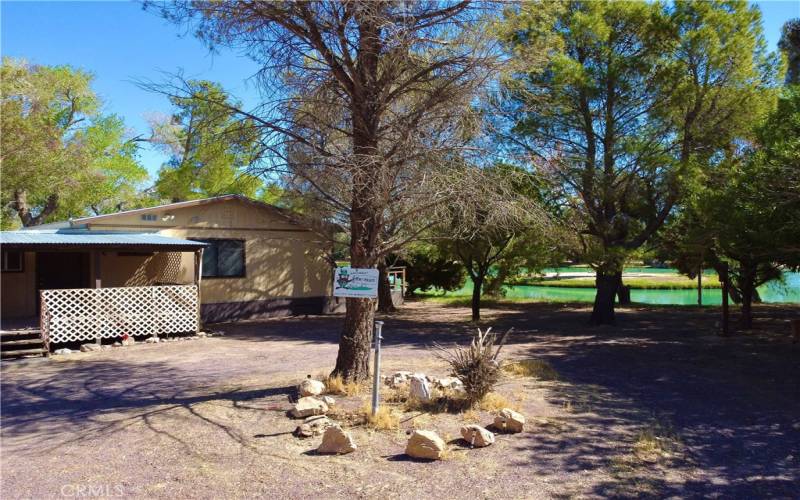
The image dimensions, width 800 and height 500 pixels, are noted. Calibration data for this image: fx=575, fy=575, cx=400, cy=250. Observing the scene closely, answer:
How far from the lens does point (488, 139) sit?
902 cm

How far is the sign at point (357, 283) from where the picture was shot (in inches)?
259

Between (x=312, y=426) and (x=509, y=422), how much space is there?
1998 mm

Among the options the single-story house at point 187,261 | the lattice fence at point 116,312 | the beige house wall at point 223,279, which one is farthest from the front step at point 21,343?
the beige house wall at point 223,279

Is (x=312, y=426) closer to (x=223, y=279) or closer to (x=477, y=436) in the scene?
(x=477, y=436)

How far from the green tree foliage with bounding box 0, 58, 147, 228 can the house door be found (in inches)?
183

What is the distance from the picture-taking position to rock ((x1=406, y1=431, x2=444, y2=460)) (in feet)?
16.5

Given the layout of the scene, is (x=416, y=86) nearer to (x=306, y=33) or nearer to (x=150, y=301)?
(x=306, y=33)

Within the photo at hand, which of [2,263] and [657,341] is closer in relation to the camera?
[657,341]

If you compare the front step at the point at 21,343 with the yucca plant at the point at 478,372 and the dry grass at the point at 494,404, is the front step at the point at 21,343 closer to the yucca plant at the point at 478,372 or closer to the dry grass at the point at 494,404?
the yucca plant at the point at 478,372

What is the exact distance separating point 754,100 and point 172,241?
14.7 metres

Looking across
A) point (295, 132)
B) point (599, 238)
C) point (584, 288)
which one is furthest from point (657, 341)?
point (584, 288)

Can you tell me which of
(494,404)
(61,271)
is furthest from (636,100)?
(61,271)

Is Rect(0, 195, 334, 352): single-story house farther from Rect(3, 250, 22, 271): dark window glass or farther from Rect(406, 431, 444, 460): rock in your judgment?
Rect(406, 431, 444, 460): rock

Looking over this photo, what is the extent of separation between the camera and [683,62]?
14469 mm
